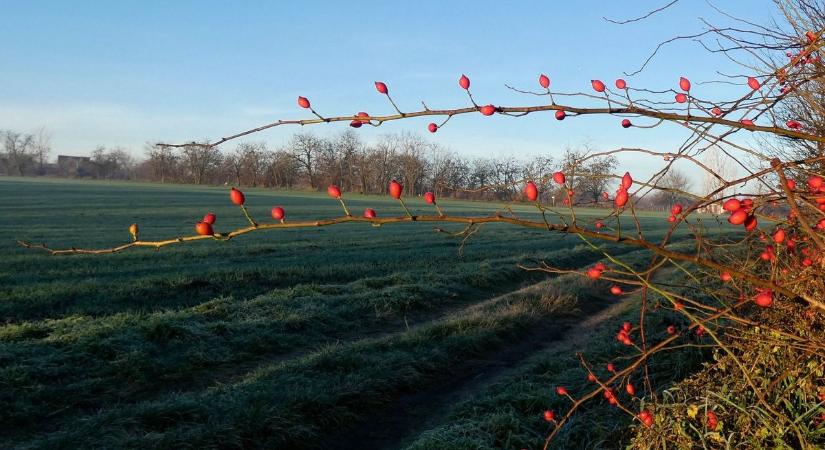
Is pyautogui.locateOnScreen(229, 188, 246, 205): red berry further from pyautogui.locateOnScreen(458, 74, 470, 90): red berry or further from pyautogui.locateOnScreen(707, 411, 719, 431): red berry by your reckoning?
pyautogui.locateOnScreen(707, 411, 719, 431): red berry

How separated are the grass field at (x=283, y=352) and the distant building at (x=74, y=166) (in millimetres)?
95021

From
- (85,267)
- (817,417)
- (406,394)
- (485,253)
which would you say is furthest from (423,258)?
(817,417)

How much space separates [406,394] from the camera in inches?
234

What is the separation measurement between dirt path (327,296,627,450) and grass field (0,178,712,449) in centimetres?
2

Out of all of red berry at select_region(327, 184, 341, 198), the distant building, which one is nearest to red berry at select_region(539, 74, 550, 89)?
red berry at select_region(327, 184, 341, 198)

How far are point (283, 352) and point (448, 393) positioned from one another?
2186mm

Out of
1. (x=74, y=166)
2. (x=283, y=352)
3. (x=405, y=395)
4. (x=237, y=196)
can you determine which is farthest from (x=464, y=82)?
(x=74, y=166)

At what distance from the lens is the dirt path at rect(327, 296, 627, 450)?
495 cm

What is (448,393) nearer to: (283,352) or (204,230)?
(283,352)

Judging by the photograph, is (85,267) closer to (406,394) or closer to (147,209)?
(406,394)

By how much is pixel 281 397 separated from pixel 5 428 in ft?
6.97

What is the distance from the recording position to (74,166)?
102 m

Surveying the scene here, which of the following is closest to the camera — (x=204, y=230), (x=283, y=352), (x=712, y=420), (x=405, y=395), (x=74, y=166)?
(x=204, y=230)

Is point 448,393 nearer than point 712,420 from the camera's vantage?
No
